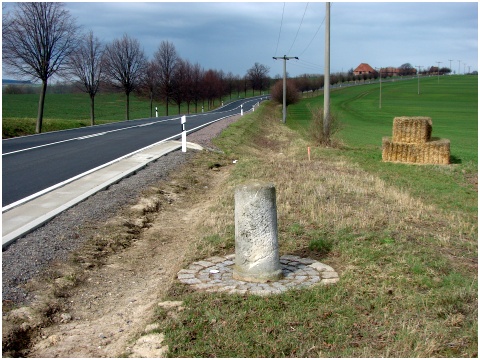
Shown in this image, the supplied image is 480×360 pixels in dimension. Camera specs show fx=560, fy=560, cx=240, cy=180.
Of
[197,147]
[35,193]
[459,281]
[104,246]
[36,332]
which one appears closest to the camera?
[36,332]

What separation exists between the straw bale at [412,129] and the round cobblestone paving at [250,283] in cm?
1400

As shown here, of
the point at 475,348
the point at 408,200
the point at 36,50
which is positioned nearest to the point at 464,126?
the point at 36,50

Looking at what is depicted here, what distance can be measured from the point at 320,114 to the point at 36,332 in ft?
63.9

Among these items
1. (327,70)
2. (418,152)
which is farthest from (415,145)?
(327,70)

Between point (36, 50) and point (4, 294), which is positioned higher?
point (36, 50)

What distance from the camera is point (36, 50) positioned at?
3131 cm

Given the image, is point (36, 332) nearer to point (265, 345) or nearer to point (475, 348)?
point (265, 345)

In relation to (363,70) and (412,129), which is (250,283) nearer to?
(412,129)

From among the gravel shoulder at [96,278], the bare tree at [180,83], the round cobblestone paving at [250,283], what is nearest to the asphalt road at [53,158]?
the gravel shoulder at [96,278]

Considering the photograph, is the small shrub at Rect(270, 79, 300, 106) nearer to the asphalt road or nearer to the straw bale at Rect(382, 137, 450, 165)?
the straw bale at Rect(382, 137, 450, 165)

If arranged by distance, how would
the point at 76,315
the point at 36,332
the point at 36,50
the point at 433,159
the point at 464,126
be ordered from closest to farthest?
the point at 36,332
the point at 76,315
the point at 433,159
the point at 36,50
the point at 464,126

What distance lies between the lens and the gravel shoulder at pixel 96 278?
4277 millimetres

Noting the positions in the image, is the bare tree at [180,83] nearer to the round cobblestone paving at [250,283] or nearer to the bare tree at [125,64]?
the bare tree at [125,64]

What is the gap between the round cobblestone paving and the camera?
5068mm
